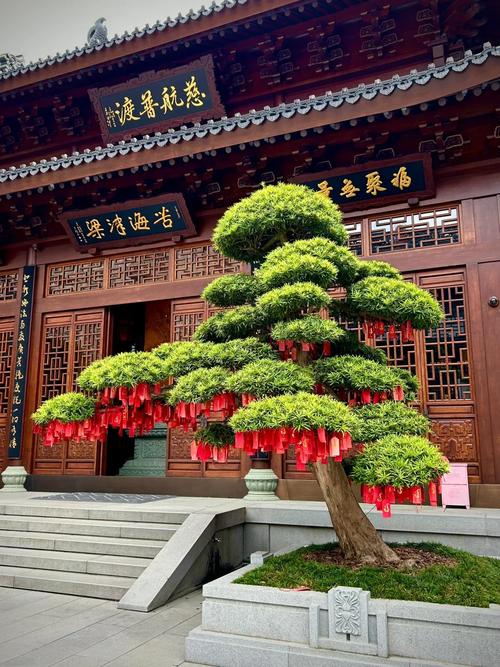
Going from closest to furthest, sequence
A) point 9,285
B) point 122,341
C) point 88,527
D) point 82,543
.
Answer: point 82,543 → point 88,527 → point 9,285 → point 122,341

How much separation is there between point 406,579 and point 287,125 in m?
4.64

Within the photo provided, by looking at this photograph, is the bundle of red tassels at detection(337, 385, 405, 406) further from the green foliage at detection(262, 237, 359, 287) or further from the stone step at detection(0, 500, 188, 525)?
the stone step at detection(0, 500, 188, 525)

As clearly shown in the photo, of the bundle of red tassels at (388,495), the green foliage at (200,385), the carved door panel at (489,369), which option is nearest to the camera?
the bundle of red tassels at (388,495)

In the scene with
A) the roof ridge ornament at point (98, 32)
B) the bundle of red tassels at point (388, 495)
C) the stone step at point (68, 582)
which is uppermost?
the roof ridge ornament at point (98, 32)

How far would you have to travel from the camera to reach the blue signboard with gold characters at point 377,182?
20.6ft

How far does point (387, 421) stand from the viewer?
356cm

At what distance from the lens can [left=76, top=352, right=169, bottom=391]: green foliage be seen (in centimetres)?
366

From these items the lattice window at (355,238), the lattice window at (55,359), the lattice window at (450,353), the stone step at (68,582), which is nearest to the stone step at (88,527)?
the stone step at (68,582)

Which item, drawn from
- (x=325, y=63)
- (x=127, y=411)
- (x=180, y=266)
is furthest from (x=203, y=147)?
(x=127, y=411)

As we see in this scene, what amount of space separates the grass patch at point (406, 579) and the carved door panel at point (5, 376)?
565 cm

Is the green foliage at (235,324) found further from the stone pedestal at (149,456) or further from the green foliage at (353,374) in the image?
the stone pedestal at (149,456)

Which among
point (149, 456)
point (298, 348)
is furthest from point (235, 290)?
point (149, 456)

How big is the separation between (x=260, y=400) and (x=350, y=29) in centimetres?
628

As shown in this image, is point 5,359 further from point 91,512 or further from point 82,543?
point 82,543
